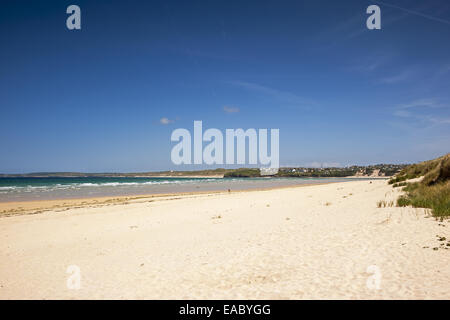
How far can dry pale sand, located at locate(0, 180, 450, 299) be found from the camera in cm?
575

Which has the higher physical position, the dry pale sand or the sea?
the dry pale sand

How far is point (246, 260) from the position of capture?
7.62 m

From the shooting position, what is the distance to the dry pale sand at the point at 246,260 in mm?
5754

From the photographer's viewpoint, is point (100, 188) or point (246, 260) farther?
point (100, 188)

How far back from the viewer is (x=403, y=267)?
6.35 metres

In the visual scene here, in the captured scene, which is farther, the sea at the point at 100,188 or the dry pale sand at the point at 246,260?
the sea at the point at 100,188

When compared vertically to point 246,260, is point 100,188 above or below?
below

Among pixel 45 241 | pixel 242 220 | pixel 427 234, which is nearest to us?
pixel 427 234

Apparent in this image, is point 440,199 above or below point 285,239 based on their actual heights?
above

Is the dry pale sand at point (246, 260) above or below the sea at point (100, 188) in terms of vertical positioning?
above
